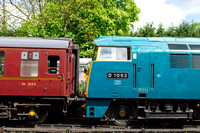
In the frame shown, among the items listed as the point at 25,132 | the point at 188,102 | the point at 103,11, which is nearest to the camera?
the point at 25,132

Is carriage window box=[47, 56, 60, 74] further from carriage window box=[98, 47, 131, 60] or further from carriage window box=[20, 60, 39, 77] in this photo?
carriage window box=[98, 47, 131, 60]

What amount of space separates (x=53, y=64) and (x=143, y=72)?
3735 millimetres

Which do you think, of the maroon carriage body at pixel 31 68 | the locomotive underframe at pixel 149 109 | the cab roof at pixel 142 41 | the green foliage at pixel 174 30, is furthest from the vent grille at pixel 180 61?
the green foliage at pixel 174 30

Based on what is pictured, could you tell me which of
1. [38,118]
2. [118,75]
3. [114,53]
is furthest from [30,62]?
[118,75]

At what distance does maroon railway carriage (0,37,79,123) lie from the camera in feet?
25.3

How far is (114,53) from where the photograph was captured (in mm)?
7598

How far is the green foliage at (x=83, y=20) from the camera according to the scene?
15031mm

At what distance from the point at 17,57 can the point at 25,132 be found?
284cm

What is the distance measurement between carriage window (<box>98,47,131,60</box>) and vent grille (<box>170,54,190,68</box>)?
1.65 metres

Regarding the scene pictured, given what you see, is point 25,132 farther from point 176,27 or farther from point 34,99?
point 176,27

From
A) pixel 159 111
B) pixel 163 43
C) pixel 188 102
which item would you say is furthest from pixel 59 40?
pixel 188 102

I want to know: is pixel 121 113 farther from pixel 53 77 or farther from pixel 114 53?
pixel 53 77

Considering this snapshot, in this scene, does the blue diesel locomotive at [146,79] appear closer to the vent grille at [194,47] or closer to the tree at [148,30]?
the vent grille at [194,47]

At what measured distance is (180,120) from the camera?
799 centimetres
